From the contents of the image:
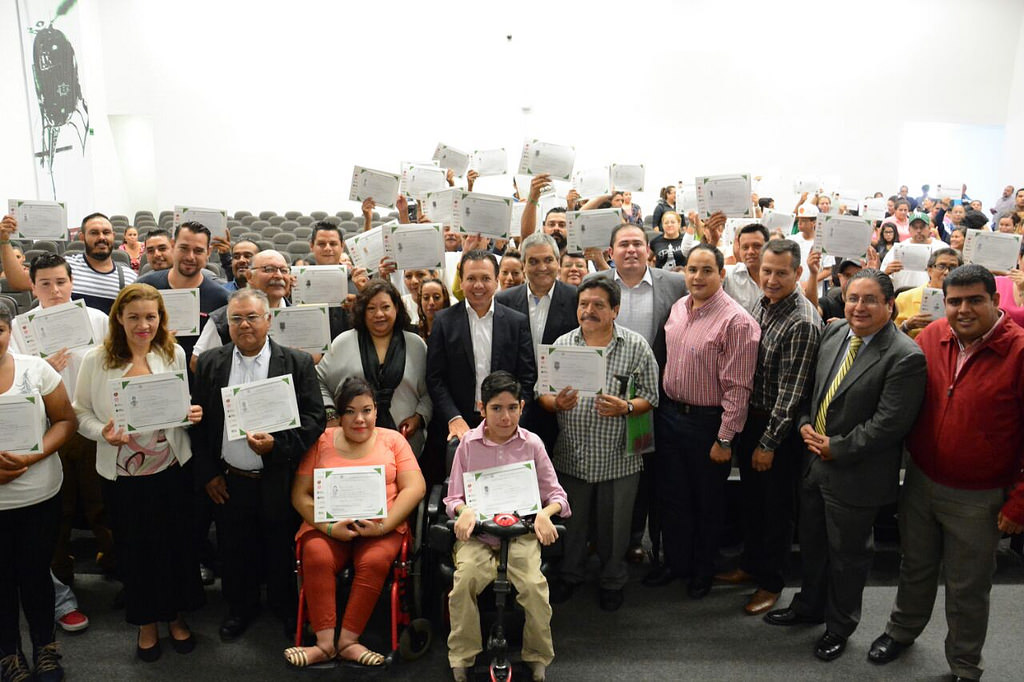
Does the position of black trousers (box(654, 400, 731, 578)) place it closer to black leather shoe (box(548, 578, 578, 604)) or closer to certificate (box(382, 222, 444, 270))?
black leather shoe (box(548, 578, 578, 604))

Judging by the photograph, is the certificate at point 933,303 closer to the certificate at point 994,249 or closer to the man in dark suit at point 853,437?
the certificate at point 994,249

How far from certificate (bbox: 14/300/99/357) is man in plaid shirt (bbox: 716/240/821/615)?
3264mm

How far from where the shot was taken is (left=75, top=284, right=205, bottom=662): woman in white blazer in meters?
3.07

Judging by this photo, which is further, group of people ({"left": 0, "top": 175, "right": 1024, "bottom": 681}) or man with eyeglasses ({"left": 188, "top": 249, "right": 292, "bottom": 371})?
man with eyeglasses ({"left": 188, "top": 249, "right": 292, "bottom": 371})

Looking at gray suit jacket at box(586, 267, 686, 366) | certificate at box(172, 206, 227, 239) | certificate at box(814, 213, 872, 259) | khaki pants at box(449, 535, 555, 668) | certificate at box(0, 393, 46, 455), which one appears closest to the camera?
certificate at box(0, 393, 46, 455)

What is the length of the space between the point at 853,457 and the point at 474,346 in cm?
185

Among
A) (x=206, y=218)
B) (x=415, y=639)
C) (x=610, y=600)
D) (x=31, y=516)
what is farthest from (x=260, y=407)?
(x=206, y=218)

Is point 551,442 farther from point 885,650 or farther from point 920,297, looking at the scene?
point 920,297

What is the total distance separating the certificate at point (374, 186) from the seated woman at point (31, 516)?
248 centimetres

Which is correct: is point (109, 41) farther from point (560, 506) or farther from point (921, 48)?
point (921, 48)

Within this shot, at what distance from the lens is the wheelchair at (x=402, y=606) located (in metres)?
3.06

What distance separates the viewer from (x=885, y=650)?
3213 millimetres

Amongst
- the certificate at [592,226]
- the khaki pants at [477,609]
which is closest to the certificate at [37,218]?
the certificate at [592,226]

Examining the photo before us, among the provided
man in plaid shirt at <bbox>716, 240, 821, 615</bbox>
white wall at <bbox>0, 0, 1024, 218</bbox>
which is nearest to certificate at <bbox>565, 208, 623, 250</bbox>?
man in plaid shirt at <bbox>716, 240, 821, 615</bbox>
